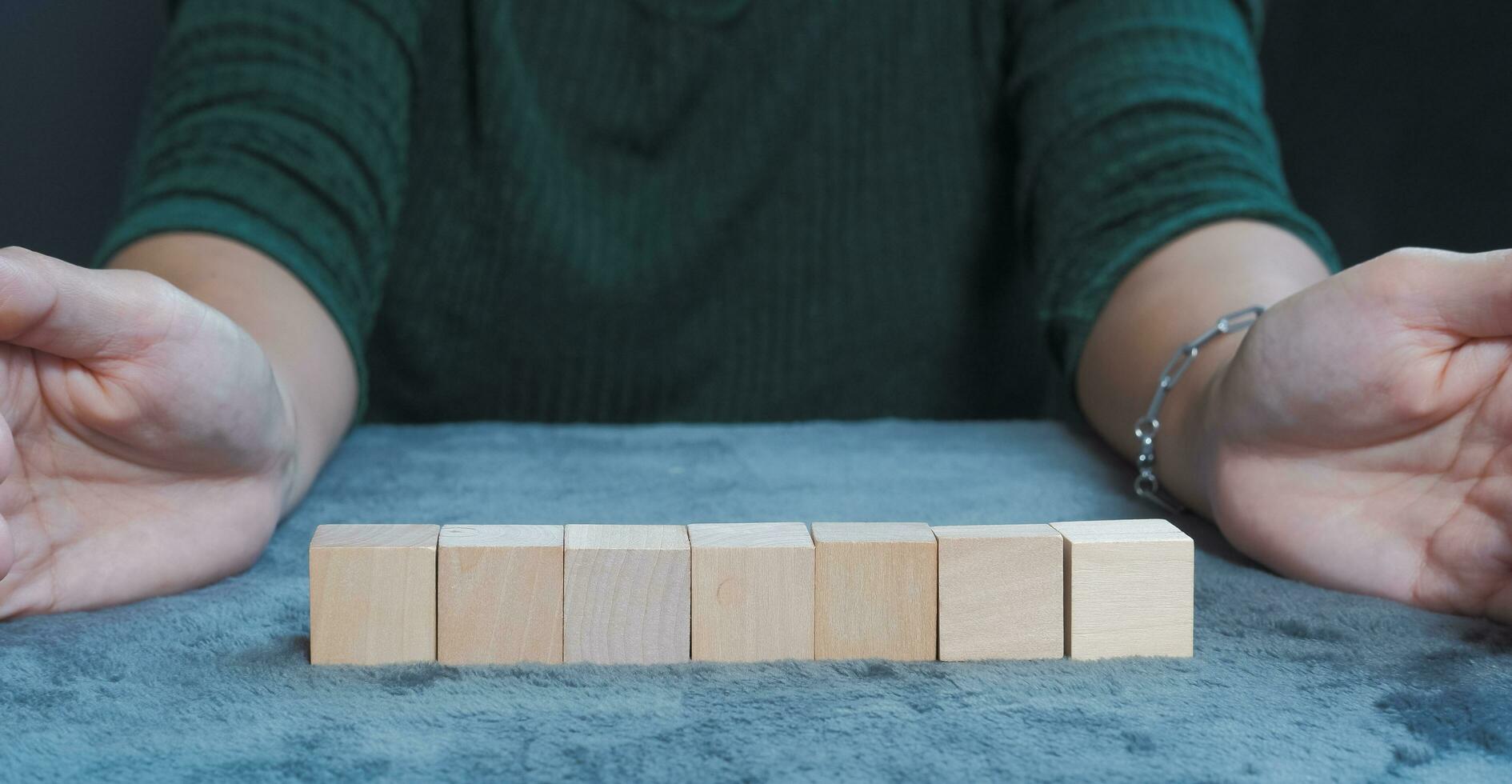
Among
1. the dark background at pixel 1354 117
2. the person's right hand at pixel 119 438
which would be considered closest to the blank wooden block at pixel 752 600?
the person's right hand at pixel 119 438

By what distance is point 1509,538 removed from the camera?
57 centimetres

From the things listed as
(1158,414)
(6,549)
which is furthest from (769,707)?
(1158,414)

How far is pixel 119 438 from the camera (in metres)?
0.57

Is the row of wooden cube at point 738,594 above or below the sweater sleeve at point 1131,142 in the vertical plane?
below

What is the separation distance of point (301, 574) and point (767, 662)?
0.91 feet

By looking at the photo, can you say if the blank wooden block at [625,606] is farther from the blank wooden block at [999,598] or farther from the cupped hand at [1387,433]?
the cupped hand at [1387,433]

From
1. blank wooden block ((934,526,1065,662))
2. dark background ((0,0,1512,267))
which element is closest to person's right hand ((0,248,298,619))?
blank wooden block ((934,526,1065,662))

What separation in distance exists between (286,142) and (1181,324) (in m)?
0.69

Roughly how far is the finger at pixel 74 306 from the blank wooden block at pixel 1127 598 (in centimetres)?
44

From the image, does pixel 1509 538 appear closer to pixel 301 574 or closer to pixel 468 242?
pixel 301 574

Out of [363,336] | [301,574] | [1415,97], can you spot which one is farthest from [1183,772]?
[1415,97]

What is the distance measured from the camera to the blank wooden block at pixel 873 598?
1.70 feet

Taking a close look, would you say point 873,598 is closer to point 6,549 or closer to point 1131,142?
point 6,549

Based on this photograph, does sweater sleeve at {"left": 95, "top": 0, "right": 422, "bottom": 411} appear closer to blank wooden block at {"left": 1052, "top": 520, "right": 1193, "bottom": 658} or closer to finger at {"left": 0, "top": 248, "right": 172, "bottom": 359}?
finger at {"left": 0, "top": 248, "right": 172, "bottom": 359}
